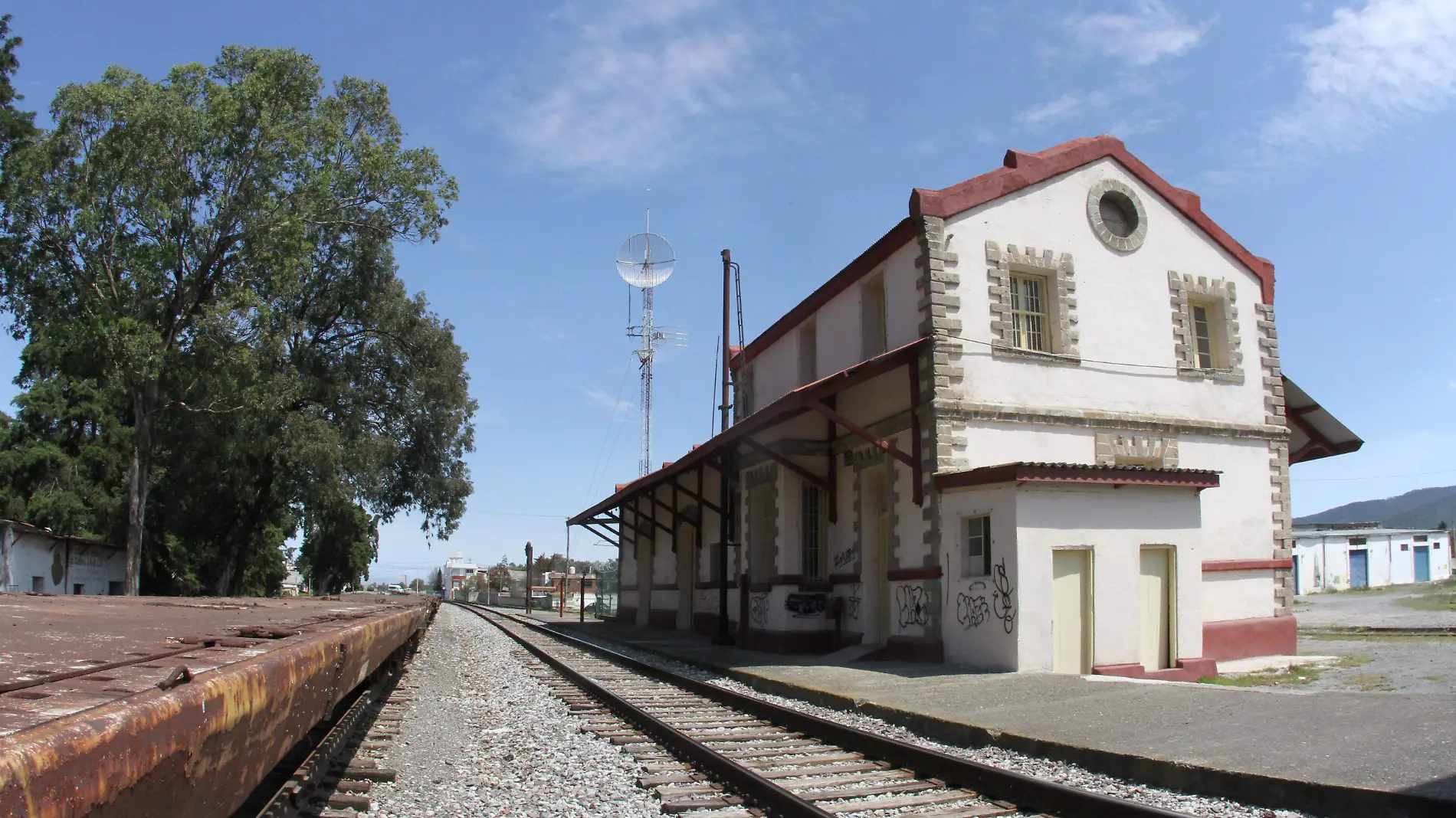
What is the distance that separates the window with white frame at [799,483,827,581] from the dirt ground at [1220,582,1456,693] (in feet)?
24.6

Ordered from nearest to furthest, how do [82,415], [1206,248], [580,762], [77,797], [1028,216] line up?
[77,797] → [580,762] → [1028,216] → [1206,248] → [82,415]

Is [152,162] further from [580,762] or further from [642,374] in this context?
[642,374]

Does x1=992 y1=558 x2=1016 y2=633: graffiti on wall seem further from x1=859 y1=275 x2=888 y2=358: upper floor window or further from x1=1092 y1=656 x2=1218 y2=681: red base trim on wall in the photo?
x1=859 y1=275 x2=888 y2=358: upper floor window

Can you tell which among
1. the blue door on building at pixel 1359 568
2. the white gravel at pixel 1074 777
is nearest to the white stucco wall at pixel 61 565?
the white gravel at pixel 1074 777

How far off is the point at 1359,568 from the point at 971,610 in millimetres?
47432

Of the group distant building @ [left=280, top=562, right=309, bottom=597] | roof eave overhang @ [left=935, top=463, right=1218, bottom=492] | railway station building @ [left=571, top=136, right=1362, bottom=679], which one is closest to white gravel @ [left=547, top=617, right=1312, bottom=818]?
railway station building @ [left=571, top=136, right=1362, bottom=679]

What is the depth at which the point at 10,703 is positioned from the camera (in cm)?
178

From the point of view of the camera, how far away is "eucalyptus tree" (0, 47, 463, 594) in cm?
2386

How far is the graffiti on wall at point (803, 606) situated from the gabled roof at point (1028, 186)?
229 inches

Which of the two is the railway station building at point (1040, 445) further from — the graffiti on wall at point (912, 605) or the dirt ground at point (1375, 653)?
the dirt ground at point (1375, 653)

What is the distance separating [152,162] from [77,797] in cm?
2686

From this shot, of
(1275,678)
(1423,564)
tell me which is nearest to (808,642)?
(1275,678)

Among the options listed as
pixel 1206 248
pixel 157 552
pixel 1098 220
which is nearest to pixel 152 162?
pixel 157 552

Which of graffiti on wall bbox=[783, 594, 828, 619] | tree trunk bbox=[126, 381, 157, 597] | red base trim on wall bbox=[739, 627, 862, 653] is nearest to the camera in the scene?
red base trim on wall bbox=[739, 627, 862, 653]
